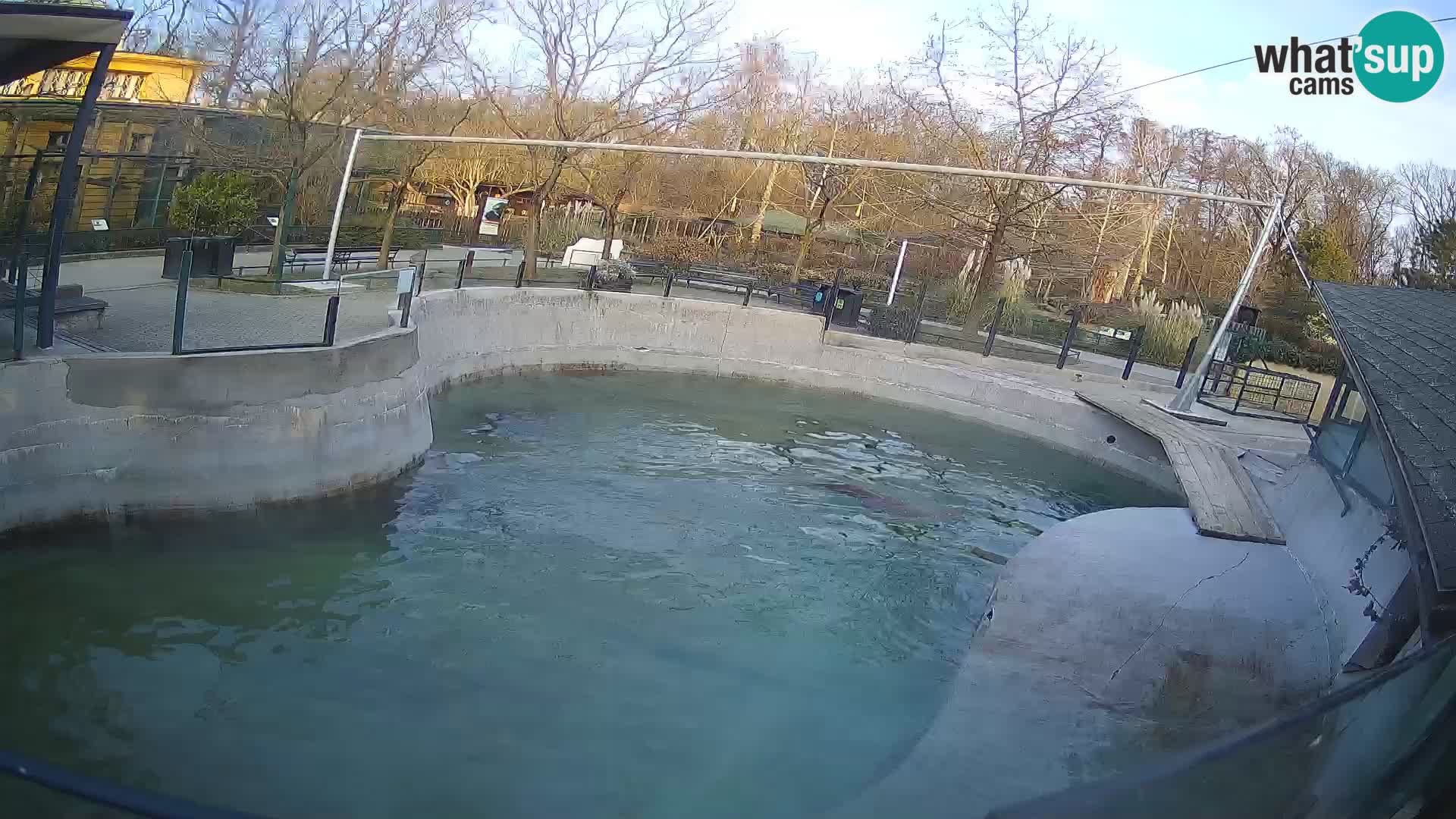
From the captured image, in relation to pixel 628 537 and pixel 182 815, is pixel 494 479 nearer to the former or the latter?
pixel 628 537

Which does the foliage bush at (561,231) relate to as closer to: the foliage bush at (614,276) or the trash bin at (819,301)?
the foliage bush at (614,276)

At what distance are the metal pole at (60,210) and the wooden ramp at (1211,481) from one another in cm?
1051

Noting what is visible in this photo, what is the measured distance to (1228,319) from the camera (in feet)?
54.5

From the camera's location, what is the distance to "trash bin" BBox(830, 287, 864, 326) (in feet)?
81.6

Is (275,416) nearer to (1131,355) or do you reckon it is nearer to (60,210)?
(60,210)

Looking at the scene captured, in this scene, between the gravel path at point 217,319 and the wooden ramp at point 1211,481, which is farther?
the gravel path at point 217,319

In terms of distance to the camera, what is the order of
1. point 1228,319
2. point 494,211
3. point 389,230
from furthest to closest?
point 494,211
point 389,230
point 1228,319

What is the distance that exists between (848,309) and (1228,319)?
974 centimetres

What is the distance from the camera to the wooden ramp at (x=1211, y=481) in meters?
9.98

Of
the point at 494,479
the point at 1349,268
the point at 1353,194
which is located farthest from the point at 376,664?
the point at 1353,194

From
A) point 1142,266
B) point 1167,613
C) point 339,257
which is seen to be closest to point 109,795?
point 1167,613

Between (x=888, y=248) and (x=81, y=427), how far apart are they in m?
Answer: 37.1

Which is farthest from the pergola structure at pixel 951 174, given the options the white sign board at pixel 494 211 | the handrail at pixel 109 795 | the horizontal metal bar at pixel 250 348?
the white sign board at pixel 494 211

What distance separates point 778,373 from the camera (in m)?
22.9
